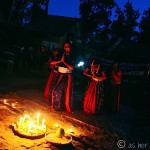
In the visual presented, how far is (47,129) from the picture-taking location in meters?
6.80

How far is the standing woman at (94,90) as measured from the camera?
29.5ft

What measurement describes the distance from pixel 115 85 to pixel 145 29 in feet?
93.8

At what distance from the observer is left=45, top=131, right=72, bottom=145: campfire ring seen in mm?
5932

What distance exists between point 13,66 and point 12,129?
32.5 feet

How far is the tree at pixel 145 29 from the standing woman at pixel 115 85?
2611cm

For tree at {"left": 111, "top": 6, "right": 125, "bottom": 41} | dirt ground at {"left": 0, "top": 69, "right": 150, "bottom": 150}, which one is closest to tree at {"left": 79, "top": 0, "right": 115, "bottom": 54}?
tree at {"left": 111, "top": 6, "right": 125, "bottom": 41}

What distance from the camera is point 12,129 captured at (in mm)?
6348

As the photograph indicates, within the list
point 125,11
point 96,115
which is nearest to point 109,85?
point 96,115

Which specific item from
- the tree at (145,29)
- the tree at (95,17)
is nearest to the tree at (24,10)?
the tree at (95,17)

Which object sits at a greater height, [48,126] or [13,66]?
[13,66]

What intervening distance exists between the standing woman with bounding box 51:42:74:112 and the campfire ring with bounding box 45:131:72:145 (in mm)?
2477

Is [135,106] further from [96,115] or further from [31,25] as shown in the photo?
[31,25]

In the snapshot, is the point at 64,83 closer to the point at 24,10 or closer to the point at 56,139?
Answer: the point at 56,139

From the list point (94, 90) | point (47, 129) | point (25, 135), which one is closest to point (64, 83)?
point (94, 90)
